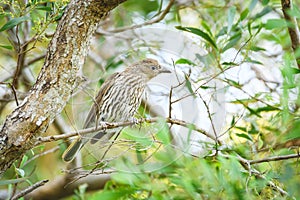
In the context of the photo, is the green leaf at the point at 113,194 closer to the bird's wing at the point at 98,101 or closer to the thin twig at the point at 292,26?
the bird's wing at the point at 98,101

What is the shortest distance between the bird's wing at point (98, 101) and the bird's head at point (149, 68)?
0.06 metres

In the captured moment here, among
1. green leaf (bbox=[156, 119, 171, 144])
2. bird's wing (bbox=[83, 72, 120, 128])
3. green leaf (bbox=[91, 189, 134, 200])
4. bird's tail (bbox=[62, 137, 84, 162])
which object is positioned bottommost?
bird's tail (bbox=[62, 137, 84, 162])

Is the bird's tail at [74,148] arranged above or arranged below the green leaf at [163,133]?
below

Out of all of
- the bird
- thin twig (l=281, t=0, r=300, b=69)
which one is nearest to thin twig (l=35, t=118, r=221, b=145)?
the bird

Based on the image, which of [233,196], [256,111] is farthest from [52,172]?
Answer: [233,196]

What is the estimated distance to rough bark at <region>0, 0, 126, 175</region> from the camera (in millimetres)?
1057

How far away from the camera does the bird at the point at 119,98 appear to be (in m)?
1.23

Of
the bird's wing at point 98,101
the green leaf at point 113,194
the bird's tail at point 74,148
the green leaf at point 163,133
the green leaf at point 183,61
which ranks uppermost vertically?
the green leaf at point 183,61

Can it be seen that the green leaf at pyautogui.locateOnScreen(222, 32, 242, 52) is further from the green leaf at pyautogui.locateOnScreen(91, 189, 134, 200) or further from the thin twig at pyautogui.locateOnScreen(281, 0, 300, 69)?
the green leaf at pyautogui.locateOnScreen(91, 189, 134, 200)

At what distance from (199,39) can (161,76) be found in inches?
11.1

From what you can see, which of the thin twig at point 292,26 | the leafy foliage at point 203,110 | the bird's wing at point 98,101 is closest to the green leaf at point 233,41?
the leafy foliage at point 203,110

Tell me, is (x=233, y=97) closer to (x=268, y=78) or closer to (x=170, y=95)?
(x=268, y=78)

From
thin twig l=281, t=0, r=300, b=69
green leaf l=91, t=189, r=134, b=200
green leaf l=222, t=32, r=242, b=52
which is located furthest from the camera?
green leaf l=222, t=32, r=242, b=52

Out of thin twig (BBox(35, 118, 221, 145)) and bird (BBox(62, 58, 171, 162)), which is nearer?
thin twig (BBox(35, 118, 221, 145))
